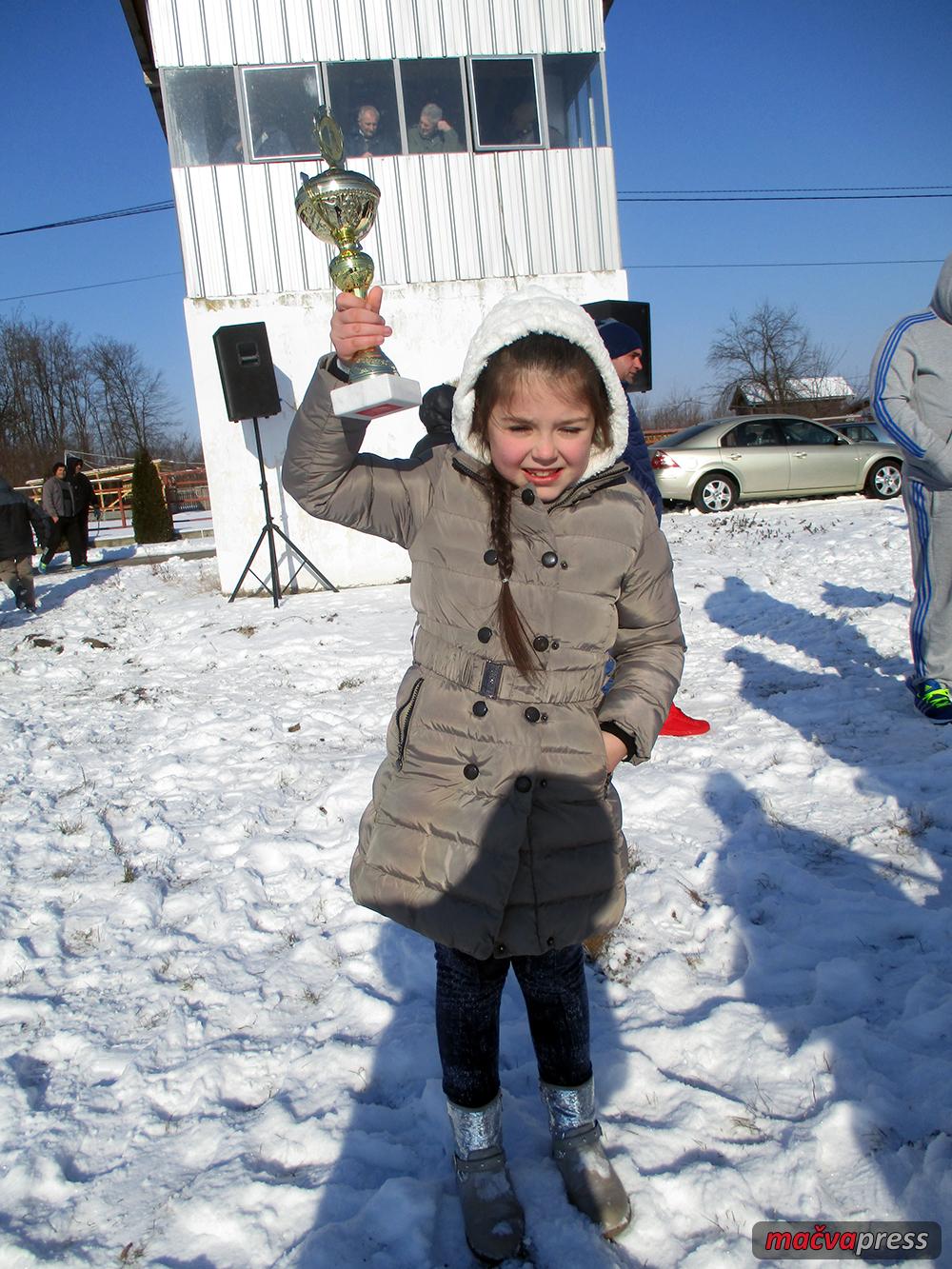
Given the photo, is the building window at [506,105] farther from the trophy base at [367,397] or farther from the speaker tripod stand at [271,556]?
the trophy base at [367,397]

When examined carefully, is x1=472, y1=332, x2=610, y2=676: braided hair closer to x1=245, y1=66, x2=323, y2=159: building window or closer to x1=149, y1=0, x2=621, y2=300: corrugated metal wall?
x1=149, y1=0, x2=621, y2=300: corrugated metal wall

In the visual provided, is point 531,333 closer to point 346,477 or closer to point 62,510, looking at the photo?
point 346,477

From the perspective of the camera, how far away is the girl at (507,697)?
5.12 feet

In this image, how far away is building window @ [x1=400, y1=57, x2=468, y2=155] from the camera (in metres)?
8.88

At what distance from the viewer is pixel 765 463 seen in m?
13.8

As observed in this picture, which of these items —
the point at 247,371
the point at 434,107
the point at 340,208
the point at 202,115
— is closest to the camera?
the point at 340,208

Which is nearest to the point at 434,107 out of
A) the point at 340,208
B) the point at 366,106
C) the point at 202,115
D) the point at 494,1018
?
the point at 366,106

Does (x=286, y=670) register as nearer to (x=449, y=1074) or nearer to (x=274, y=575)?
(x=274, y=575)

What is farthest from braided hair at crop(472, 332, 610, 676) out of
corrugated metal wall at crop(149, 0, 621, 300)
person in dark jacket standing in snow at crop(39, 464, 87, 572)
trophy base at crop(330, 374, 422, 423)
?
person in dark jacket standing in snow at crop(39, 464, 87, 572)

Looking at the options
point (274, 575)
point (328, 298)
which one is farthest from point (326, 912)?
point (328, 298)

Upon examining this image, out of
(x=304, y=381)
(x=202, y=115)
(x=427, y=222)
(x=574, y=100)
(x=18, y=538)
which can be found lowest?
(x=18, y=538)

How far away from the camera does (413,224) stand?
29.7 feet

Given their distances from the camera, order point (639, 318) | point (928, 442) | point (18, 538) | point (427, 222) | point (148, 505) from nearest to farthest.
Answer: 1. point (928, 442)
2. point (639, 318)
3. point (427, 222)
4. point (18, 538)
5. point (148, 505)

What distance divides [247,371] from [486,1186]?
301 inches
